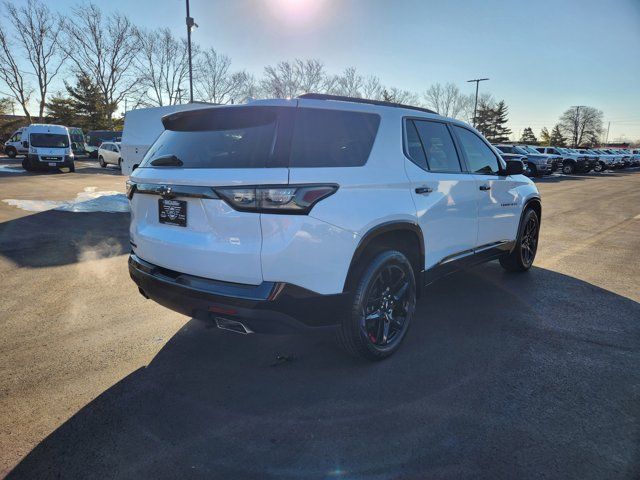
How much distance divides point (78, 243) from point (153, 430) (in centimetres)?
540

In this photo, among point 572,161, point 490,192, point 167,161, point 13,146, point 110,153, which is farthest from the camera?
point 13,146

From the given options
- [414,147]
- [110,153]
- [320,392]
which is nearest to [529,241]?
[414,147]

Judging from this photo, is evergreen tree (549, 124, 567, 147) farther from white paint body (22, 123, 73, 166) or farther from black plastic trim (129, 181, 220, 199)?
black plastic trim (129, 181, 220, 199)

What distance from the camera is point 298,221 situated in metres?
2.52

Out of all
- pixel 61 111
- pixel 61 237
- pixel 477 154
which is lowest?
pixel 61 237

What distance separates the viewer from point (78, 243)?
6.91m

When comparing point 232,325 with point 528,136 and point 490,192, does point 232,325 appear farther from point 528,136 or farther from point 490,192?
point 528,136

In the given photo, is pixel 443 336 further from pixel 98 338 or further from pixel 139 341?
pixel 98 338

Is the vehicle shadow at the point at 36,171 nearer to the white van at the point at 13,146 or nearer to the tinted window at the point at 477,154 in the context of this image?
the white van at the point at 13,146

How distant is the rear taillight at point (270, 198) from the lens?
8.18 feet

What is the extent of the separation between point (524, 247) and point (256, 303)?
14.2 ft

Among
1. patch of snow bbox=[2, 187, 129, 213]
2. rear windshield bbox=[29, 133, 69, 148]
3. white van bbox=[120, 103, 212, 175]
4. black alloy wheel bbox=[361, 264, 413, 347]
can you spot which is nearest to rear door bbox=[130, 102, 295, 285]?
black alloy wheel bbox=[361, 264, 413, 347]

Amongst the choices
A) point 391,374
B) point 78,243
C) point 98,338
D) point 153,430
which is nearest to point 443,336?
point 391,374

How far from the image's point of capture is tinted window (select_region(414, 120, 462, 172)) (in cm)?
373
